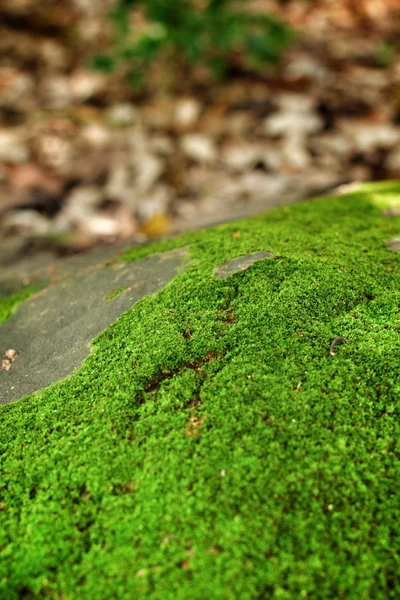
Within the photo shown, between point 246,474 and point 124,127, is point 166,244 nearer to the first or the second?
point 246,474

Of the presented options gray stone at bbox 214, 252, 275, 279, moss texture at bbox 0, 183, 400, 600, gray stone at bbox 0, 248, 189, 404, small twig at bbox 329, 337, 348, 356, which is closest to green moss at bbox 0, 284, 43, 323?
gray stone at bbox 0, 248, 189, 404

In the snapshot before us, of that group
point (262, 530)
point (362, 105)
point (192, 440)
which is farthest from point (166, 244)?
point (362, 105)

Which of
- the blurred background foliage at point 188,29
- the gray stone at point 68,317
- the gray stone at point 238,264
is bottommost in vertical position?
the gray stone at point 238,264

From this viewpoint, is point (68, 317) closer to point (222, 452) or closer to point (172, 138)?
point (222, 452)

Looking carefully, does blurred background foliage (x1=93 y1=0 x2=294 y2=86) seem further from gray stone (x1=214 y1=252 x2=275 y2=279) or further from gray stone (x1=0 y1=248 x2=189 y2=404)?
gray stone (x1=214 y1=252 x2=275 y2=279)

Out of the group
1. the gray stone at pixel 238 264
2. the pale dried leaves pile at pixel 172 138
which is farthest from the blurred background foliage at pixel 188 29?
the gray stone at pixel 238 264

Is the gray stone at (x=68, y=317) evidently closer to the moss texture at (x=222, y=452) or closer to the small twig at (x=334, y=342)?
the moss texture at (x=222, y=452)
